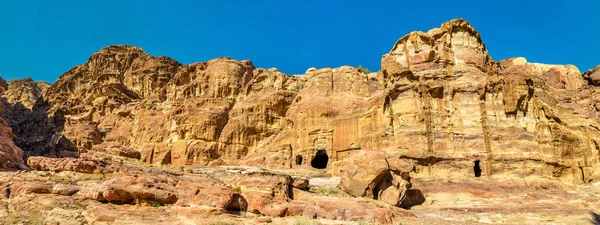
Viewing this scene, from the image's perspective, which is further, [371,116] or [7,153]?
[371,116]

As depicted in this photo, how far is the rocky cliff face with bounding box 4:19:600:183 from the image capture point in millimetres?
38000

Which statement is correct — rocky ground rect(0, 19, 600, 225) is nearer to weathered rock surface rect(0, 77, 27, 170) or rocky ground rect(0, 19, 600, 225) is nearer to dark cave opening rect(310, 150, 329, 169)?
weathered rock surface rect(0, 77, 27, 170)

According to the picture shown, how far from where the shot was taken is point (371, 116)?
4381cm

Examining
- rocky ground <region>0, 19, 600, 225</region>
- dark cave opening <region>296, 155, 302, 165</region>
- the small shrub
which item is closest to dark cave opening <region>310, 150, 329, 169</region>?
rocky ground <region>0, 19, 600, 225</region>

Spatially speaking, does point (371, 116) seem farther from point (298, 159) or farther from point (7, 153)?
point (7, 153)

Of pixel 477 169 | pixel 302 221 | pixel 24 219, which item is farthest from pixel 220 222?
pixel 477 169

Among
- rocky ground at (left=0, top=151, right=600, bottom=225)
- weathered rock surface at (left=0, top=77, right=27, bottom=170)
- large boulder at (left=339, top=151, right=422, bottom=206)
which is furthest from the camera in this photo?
weathered rock surface at (left=0, top=77, right=27, bottom=170)

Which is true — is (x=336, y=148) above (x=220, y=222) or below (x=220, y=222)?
above

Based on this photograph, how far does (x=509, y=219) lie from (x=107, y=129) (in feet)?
196

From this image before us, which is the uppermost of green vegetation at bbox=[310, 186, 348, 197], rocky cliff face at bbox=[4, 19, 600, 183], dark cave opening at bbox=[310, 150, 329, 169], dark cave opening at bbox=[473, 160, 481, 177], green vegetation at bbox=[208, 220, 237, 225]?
rocky cliff face at bbox=[4, 19, 600, 183]

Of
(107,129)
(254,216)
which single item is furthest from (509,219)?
(107,129)

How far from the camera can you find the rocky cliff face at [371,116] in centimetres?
3800

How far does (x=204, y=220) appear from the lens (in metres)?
19.4

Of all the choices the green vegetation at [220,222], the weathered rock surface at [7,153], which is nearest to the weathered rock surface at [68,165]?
the weathered rock surface at [7,153]
